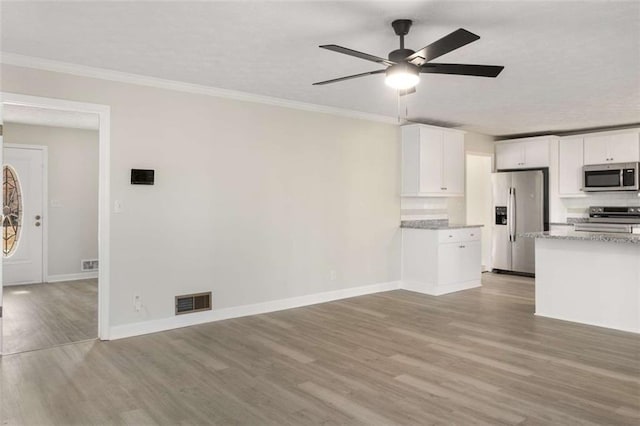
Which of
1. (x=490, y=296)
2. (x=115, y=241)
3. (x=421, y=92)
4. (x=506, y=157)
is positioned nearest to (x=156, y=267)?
(x=115, y=241)

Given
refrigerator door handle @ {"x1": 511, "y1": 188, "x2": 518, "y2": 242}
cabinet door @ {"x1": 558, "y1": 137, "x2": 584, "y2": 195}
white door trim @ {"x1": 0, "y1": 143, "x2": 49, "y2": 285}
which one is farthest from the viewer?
refrigerator door handle @ {"x1": 511, "y1": 188, "x2": 518, "y2": 242}

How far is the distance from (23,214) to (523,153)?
8.15 metres

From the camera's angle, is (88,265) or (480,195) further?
(480,195)

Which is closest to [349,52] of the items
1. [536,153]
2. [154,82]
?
[154,82]

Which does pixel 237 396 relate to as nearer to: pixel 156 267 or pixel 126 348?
pixel 126 348

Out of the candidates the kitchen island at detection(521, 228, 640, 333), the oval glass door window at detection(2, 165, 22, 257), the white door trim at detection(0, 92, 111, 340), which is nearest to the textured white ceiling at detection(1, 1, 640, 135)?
the white door trim at detection(0, 92, 111, 340)

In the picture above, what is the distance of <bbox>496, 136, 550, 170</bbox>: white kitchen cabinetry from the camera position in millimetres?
7418


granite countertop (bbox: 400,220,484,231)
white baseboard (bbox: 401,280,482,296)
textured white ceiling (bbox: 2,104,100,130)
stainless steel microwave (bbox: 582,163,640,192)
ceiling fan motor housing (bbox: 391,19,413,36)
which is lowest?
white baseboard (bbox: 401,280,482,296)

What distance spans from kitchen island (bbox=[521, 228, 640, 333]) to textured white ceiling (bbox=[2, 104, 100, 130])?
5747 millimetres

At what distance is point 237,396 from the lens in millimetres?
2885

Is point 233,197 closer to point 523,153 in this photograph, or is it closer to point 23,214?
point 23,214

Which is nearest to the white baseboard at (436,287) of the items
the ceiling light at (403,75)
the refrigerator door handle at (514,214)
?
the refrigerator door handle at (514,214)

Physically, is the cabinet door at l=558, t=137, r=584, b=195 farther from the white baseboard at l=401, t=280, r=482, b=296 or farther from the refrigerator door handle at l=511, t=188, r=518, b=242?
the white baseboard at l=401, t=280, r=482, b=296

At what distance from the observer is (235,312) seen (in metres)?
4.87
